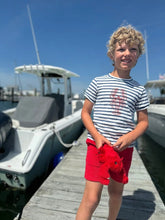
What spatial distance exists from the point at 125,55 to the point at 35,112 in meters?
3.43

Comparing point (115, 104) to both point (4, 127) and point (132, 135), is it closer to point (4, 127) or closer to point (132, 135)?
point (132, 135)

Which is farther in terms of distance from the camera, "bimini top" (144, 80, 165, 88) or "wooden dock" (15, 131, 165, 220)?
"bimini top" (144, 80, 165, 88)

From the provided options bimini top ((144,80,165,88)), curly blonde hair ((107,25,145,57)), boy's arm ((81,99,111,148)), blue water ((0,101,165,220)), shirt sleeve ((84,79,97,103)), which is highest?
curly blonde hair ((107,25,145,57))

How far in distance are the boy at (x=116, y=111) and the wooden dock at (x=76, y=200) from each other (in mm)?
932

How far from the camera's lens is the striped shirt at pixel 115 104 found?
128cm

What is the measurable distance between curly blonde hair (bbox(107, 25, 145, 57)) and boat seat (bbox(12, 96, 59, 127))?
3.13 meters

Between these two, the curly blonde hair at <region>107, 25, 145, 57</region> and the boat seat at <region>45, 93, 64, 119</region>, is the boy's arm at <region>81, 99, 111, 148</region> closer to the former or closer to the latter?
the curly blonde hair at <region>107, 25, 145, 57</region>

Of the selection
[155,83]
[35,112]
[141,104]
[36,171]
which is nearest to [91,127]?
[141,104]

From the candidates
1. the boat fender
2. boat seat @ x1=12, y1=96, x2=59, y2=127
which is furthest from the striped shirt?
boat seat @ x1=12, y1=96, x2=59, y2=127

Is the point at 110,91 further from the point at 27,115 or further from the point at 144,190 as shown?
the point at 27,115

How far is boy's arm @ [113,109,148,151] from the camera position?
1199 millimetres

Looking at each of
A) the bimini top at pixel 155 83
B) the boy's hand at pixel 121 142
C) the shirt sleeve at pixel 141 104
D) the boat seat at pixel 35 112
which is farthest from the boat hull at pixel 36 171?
the bimini top at pixel 155 83

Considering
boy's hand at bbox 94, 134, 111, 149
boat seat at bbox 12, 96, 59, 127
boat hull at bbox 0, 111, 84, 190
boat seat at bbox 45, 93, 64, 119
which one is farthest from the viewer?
boat seat at bbox 45, 93, 64, 119

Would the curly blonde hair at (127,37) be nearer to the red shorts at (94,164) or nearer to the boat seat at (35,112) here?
the red shorts at (94,164)
